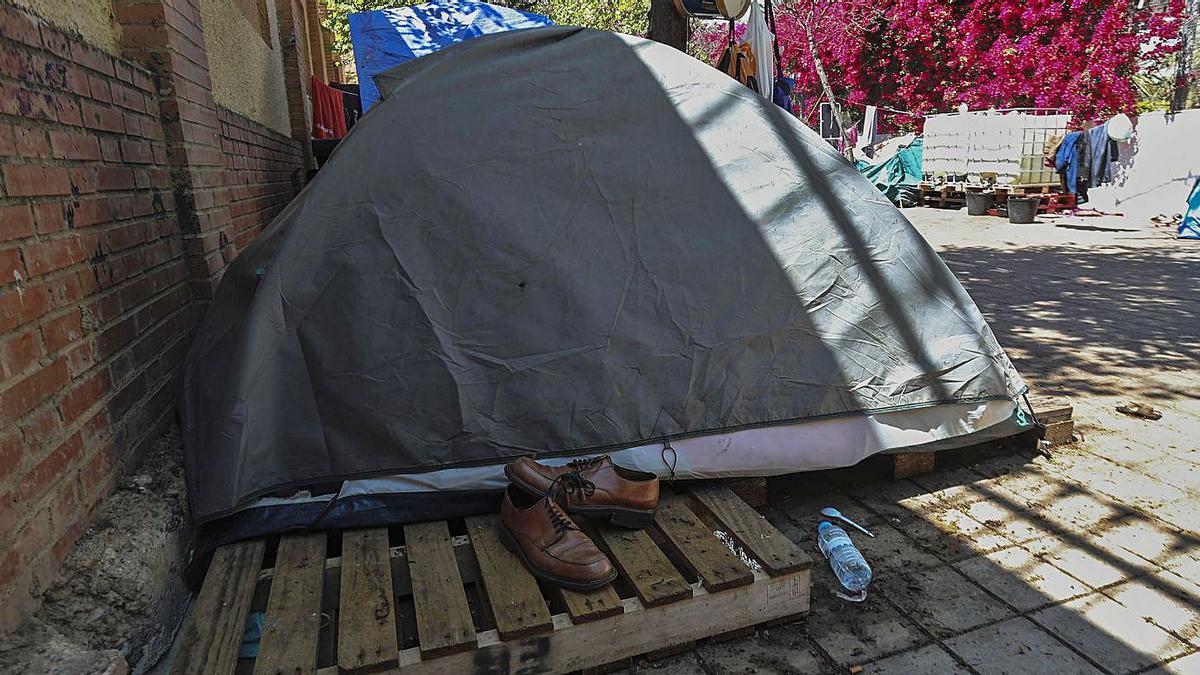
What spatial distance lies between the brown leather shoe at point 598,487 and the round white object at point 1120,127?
13474 millimetres

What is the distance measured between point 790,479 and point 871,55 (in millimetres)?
19790

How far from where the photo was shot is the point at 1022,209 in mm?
12344

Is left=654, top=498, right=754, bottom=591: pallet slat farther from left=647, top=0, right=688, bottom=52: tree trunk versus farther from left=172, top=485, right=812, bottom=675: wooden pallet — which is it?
left=647, top=0, right=688, bottom=52: tree trunk

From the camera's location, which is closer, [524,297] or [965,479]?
[524,297]

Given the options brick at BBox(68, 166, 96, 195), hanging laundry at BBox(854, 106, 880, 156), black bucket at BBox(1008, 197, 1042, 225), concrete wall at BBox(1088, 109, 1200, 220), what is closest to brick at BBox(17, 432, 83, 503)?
brick at BBox(68, 166, 96, 195)

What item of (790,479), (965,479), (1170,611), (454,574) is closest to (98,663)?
(454,574)

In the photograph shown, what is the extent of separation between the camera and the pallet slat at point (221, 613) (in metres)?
1.81

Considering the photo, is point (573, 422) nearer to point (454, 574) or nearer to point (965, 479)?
A: point (454, 574)

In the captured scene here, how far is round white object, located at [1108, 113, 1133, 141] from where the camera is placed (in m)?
12.2

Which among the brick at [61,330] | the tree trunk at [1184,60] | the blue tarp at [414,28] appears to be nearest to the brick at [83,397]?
the brick at [61,330]

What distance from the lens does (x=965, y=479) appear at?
3.22 m

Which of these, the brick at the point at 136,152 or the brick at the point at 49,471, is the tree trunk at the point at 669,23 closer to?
the brick at the point at 136,152

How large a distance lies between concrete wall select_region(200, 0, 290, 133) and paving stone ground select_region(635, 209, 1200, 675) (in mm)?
3801

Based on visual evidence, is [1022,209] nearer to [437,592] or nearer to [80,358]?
[437,592]
